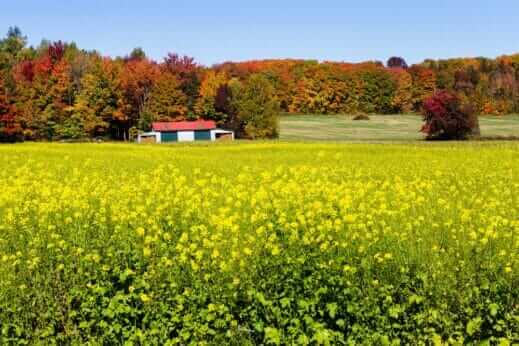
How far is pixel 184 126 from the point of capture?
9800 cm

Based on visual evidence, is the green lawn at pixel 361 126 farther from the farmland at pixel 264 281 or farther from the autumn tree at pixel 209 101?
the farmland at pixel 264 281

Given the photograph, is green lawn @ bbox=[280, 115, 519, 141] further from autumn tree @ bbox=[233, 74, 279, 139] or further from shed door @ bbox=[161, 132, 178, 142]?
shed door @ bbox=[161, 132, 178, 142]

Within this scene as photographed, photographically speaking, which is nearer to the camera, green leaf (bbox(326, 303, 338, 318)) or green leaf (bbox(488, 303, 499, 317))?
green leaf (bbox(488, 303, 499, 317))

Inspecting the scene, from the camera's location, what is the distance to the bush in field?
73.7 m

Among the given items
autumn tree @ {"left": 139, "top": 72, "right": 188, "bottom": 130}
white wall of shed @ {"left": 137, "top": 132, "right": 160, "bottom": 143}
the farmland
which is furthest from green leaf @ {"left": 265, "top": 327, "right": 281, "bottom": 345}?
autumn tree @ {"left": 139, "top": 72, "right": 188, "bottom": 130}

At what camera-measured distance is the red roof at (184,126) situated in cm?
9661

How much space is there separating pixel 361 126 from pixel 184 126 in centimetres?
3318

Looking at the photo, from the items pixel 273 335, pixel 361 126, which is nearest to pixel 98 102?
pixel 361 126

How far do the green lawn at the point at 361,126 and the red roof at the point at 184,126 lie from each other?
38.5 feet

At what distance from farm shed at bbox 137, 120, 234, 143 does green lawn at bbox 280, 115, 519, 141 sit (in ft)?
33.7

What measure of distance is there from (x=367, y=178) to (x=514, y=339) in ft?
39.0

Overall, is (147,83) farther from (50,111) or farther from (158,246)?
(158,246)

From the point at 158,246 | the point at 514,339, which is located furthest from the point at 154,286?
the point at 514,339

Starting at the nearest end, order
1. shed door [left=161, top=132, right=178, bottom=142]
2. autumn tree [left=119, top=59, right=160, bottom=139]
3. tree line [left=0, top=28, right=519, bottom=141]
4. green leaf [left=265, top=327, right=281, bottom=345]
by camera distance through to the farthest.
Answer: green leaf [left=265, top=327, right=281, bottom=345] → tree line [left=0, top=28, right=519, bottom=141] → shed door [left=161, top=132, right=178, bottom=142] → autumn tree [left=119, top=59, right=160, bottom=139]
